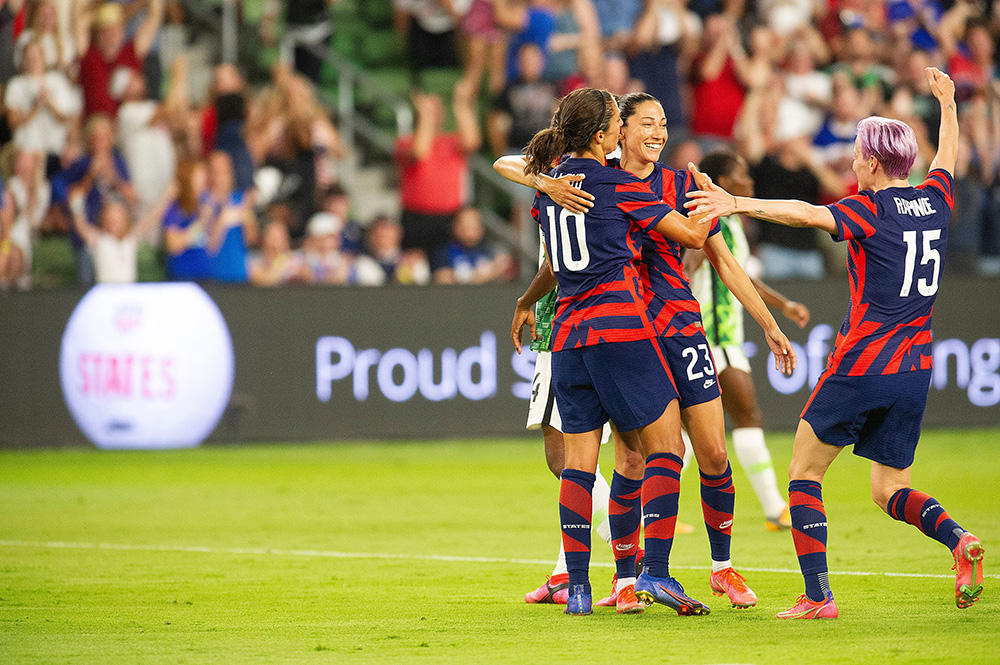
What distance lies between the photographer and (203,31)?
17297mm

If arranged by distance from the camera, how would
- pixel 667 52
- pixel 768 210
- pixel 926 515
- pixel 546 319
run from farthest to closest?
pixel 667 52 < pixel 546 319 < pixel 926 515 < pixel 768 210

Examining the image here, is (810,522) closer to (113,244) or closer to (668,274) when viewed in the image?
(668,274)

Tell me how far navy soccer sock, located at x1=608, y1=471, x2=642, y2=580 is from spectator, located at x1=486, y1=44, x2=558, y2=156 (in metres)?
10.3

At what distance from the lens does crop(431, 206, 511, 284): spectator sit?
50.2 feet

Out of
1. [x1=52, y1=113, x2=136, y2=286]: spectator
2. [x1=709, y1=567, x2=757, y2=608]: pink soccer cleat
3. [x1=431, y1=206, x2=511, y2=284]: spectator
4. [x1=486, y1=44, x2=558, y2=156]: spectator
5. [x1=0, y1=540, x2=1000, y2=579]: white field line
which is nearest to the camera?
[x1=709, y1=567, x2=757, y2=608]: pink soccer cleat

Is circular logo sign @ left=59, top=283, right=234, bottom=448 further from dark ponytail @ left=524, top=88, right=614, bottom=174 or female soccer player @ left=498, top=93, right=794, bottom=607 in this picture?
dark ponytail @ left=524, top=88, right=614, bottom=174

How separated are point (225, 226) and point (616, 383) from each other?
9.16 meters

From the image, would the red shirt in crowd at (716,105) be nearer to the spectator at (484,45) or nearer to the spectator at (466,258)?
the spectator at (484,45)

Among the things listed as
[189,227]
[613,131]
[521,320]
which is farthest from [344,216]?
[613,131]

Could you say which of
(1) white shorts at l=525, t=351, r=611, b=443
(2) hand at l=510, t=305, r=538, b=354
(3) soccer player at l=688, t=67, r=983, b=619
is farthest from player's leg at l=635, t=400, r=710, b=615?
(2) hand at l=510, t=305, r=538, b=354

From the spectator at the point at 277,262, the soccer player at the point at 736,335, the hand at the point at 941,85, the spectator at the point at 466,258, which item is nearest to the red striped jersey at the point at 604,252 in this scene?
the hand at the point at 941,85

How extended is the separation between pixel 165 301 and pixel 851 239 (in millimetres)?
8716

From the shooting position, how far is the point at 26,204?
14.6 m

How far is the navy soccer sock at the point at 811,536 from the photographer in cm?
590
